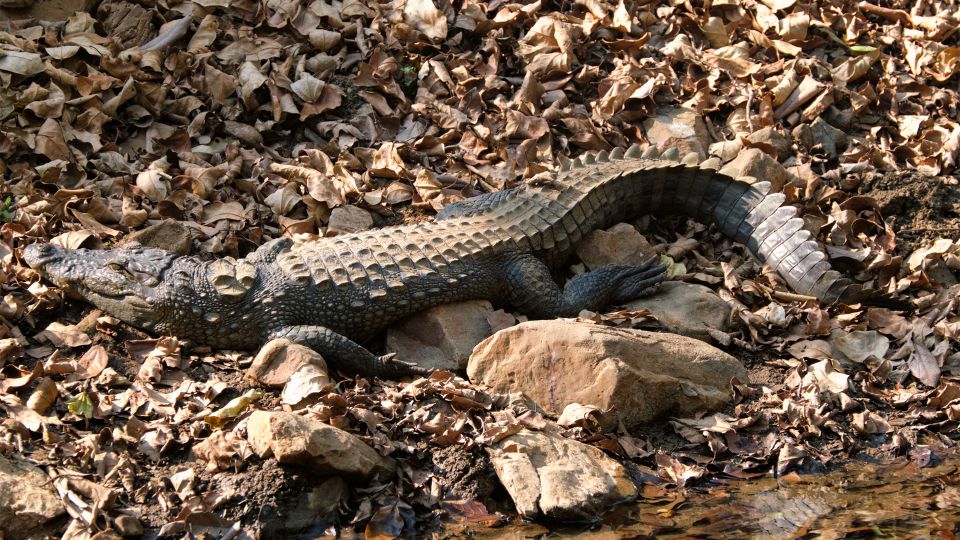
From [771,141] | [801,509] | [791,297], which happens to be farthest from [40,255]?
[771,141]

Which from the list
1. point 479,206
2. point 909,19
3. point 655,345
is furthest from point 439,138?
point 909,19

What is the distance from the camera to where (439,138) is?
22.8 ft

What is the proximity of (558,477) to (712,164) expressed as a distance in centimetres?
296

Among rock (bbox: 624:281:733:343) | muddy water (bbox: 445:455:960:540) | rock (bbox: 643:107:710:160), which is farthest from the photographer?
rock (bbox: 643:107:710:160)

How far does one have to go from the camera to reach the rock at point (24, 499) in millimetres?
3830

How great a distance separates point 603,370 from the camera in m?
4.74

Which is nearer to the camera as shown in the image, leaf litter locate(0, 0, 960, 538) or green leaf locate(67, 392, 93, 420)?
leaf litter locate(0, 0, 960, 538)

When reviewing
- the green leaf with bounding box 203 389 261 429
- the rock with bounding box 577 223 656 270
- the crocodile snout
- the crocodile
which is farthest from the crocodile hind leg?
the crocodile snout

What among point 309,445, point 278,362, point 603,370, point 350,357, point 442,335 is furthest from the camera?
point 442,335

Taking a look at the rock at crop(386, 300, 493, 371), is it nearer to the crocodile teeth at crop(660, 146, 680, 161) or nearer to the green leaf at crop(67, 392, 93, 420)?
the green leaf at crop(67, 392, 93, 420)

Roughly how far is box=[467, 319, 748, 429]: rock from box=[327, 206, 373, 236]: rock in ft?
5.21

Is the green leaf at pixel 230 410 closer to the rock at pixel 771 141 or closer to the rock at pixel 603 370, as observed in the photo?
the rock at pixel 603 370

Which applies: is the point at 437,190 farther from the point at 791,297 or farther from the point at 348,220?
the point at 791,297

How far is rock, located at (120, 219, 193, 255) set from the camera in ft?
18.9
